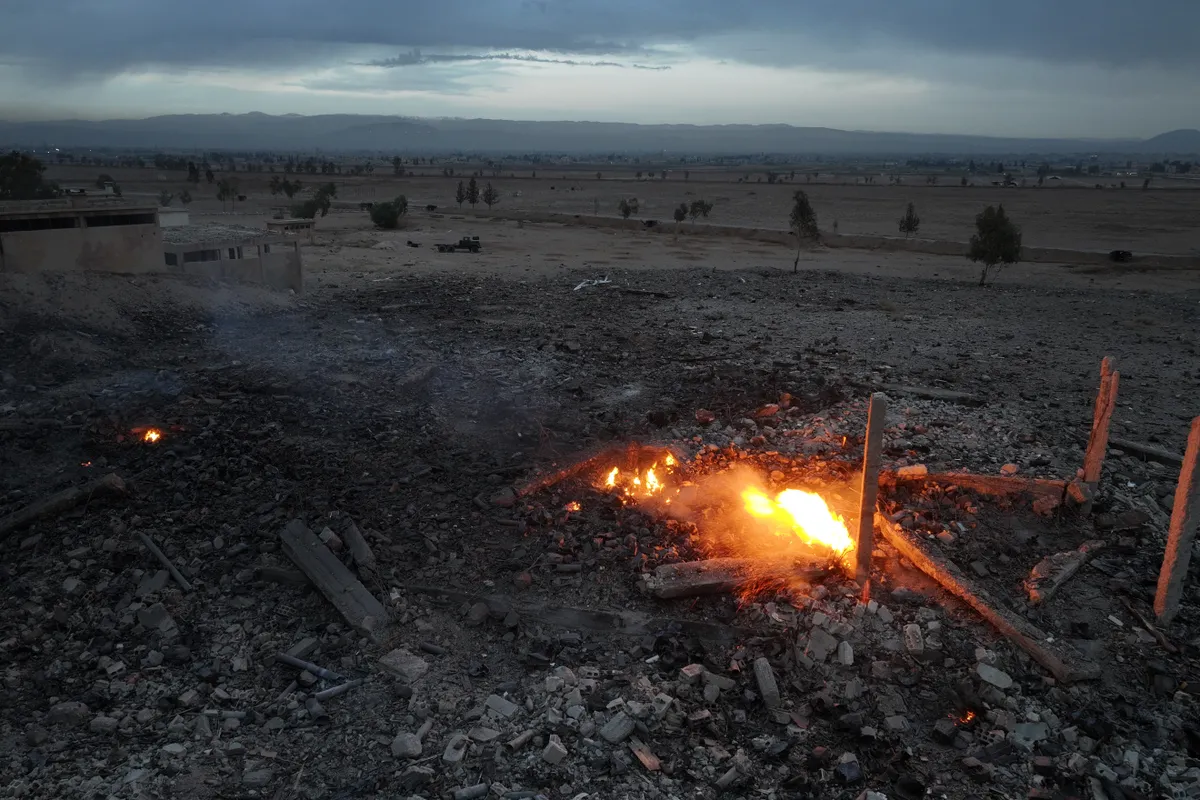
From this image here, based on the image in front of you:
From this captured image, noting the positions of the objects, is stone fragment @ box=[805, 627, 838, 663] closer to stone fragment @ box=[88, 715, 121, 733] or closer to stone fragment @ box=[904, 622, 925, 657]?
stone fragment @ box=[904, 622, 925, 657]

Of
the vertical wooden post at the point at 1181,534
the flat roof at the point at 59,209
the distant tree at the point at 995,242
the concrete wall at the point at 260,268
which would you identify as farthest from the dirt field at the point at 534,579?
the distant tree at the point at 995,242

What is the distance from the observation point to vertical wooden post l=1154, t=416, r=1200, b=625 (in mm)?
6332

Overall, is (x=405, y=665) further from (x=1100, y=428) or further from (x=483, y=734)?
(x=1100, y=428)

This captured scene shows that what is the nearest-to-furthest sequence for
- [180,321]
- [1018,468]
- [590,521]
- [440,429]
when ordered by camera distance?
[590,521]
[1018,468]
[440,429]
[180,321]

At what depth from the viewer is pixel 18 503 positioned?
8414mm

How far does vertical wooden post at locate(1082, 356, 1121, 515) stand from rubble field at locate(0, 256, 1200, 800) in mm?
361

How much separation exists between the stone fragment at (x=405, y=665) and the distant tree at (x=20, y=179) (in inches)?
1310

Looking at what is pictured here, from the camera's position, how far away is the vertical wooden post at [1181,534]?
6.33 metres

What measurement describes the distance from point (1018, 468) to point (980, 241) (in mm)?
18366

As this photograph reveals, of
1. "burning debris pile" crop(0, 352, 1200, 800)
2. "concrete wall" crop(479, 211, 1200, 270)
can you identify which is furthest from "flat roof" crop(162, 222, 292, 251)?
"concrete wall" crop(479, 211, 1200, 270)

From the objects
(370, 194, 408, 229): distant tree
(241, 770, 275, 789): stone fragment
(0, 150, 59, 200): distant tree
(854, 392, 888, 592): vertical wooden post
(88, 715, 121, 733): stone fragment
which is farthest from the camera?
(370, 194, 408, 229): distant tree

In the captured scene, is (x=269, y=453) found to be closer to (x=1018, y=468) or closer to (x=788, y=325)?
(x=1018, y=468)

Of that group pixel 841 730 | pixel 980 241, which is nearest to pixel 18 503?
pixel 841 730

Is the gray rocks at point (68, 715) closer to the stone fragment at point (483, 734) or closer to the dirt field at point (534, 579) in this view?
the dirt field at point (534, 579)
